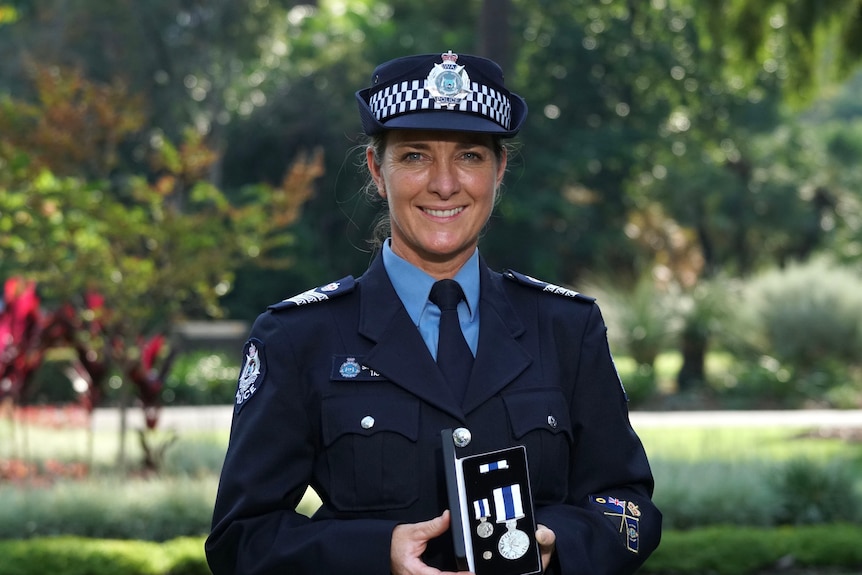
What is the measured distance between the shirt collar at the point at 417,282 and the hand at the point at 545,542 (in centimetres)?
51

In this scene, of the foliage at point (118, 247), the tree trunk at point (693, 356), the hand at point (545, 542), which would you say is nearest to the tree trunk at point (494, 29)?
the tree trunk at point (693, 356)

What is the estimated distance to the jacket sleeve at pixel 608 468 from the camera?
2.61m

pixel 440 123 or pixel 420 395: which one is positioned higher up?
pixel 440 123

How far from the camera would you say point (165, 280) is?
33.0ft

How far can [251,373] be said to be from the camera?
2.58 m

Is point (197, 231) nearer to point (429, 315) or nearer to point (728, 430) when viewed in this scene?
point (728, 430)

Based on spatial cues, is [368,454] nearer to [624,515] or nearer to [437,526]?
[437,526]

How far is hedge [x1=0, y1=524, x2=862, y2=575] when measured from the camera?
278 inches

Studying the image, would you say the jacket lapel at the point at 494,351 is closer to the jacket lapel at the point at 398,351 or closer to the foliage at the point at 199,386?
the jacket lapel at the point at 398,351

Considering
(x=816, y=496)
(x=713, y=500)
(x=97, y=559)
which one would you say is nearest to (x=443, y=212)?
(x=97, y=559)

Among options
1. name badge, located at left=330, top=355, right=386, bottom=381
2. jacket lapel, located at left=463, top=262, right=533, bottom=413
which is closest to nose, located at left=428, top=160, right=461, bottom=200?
jacket lapel, located at left=463, top=262, right=533, bottom=413

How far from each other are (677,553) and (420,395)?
218 inches

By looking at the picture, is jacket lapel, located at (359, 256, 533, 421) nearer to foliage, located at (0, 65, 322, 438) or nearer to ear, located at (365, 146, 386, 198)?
ear, located at (365, 146, 386, 198)

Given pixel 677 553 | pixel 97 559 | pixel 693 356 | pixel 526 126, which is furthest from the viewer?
pixel 526 126
